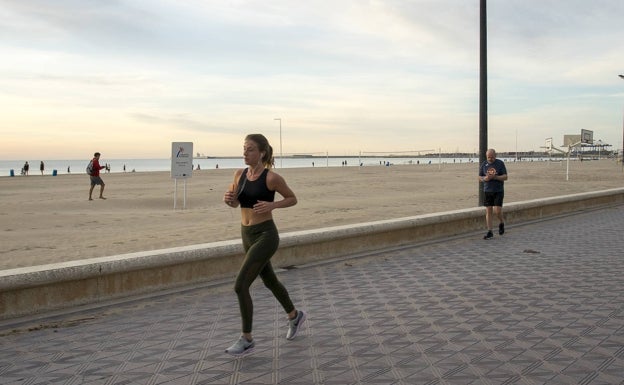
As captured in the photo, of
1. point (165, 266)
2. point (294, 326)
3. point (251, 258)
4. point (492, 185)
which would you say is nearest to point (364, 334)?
point (294, 326)

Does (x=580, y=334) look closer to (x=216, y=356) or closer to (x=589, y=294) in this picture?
(x=589, y=294)

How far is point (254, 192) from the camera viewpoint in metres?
4.56

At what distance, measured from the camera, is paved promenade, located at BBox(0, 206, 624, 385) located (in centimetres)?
409

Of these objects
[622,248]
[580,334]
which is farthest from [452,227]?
[580,334]

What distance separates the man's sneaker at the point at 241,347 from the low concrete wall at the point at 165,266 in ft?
7.14

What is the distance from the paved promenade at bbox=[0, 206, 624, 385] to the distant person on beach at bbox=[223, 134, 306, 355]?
1.35 feet

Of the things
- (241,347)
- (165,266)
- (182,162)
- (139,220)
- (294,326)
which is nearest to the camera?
(241,347)

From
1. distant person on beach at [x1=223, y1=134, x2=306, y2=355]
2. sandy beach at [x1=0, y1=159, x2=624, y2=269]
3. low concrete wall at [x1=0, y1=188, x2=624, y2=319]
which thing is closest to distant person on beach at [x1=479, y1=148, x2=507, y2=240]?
low concrete wall at [x1=0, y1=188, x2=624, y2=319]

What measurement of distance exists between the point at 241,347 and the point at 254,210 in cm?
107

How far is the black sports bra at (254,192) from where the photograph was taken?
14.9 ft

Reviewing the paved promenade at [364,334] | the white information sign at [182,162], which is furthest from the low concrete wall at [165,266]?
the white information sign at [182,162]

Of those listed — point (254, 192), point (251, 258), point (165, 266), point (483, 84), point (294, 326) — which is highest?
point (483, 84)

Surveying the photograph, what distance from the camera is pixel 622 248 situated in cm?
959

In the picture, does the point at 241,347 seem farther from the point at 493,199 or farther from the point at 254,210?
the point at 493,199
